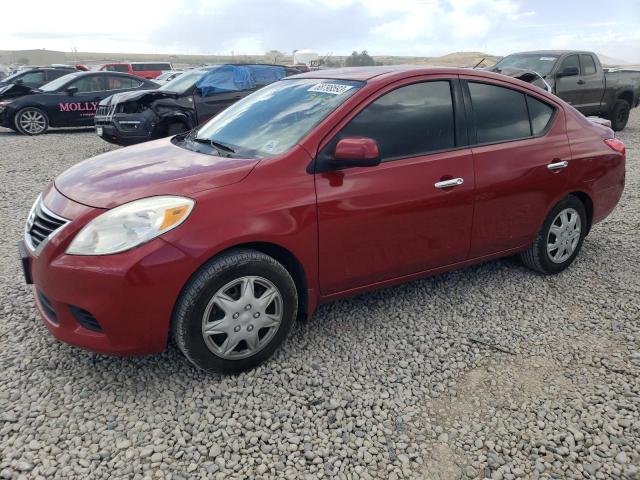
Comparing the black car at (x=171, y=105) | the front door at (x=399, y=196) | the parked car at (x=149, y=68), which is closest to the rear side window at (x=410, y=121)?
the front door at (x=399, y=196)

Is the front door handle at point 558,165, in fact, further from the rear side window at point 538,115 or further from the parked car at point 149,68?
the parked car at point 149,68

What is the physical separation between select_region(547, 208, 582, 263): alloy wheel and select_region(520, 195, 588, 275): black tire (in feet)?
0.07

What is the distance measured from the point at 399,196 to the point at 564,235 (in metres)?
1.83

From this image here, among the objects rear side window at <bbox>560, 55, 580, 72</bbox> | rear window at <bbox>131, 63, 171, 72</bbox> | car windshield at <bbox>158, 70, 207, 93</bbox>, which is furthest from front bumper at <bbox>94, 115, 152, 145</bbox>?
rear window at <bbox>131, 63, 171, 72</bbox>

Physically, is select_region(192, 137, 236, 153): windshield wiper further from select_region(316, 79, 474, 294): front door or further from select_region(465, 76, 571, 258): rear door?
select_region(465, 76, 571, 258): rear door

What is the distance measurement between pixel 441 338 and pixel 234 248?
59.0 inches

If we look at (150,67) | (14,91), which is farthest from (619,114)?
(150,67)

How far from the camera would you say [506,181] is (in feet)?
11.9

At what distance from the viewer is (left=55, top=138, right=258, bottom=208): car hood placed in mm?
Result: 2641

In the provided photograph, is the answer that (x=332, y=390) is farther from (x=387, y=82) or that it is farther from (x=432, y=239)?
(x=387, y=82)

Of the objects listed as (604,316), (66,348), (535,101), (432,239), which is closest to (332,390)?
(432,239)

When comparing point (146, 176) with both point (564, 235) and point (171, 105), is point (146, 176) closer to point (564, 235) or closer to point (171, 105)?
point (564, 235)

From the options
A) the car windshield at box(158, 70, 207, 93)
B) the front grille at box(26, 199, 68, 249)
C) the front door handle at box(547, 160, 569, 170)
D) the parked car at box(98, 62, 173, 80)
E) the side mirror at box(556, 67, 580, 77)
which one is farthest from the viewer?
the parked car at box(98, 62, 173, 80)

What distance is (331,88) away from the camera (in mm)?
3352
